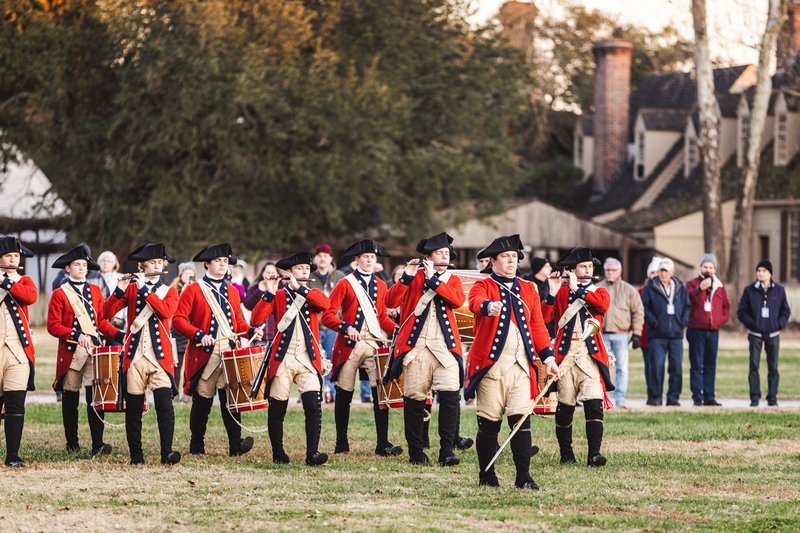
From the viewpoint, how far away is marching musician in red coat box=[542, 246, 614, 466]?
13.1 meters

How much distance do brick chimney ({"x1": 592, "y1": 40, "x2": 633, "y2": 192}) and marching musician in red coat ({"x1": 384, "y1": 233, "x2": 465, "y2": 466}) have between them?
4301cm

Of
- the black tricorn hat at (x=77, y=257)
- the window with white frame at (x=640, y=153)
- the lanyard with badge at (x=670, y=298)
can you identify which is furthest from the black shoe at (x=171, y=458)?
the window with white frame at (x=640, y=153)

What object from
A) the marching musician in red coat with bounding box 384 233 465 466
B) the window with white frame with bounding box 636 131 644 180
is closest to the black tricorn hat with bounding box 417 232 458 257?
the marching musician in red coat with bounding box 384 233 465 466

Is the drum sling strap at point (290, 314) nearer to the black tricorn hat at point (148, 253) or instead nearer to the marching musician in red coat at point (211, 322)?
the marching musician in red coat at point (211, 322)

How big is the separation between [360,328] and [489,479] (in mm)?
2958

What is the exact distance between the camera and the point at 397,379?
1407 centimetres

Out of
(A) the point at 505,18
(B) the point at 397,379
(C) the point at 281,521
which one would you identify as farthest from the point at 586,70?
(C) the point at 281,521

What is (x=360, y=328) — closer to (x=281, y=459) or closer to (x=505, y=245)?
(x=281, y=459)

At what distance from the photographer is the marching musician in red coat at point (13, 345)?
1312cm

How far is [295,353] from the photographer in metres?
13.3

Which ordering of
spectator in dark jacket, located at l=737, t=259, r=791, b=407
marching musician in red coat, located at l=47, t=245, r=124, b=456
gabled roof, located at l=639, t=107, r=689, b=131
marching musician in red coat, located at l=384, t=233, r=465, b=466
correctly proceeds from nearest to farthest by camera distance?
marching musician in red coat, located at l=384, t=233, r=465, b=466 → marching musician in red coat, located at l=47, t=245, r=124, b=456 → spectator in dark jacket, located at l=737, t=259, r=791, b=407 → gabled roof, located at l=639, t=107, r=689, b=131

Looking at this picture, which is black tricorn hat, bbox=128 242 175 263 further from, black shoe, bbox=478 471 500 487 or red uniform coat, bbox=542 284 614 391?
black shoe, bbox=478 471 500 487

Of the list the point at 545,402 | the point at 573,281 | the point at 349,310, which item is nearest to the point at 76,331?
the point at 349,310

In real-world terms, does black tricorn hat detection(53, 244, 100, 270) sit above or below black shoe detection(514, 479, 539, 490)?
above
